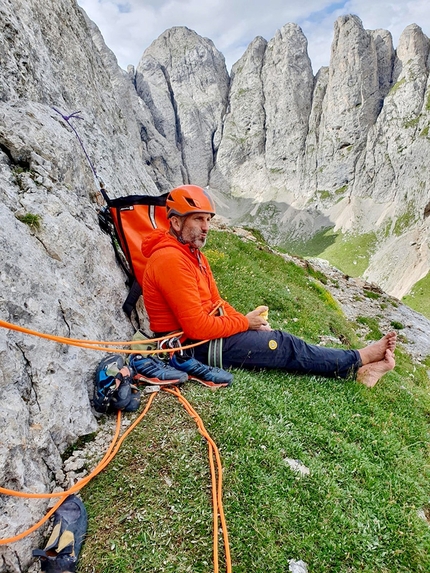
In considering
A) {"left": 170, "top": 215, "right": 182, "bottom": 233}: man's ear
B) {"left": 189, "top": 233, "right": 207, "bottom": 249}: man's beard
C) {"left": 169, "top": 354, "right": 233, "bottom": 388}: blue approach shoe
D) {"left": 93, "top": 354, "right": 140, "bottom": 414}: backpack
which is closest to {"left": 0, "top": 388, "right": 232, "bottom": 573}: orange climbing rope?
{"left": 93, "top": 354, "right": 140, "bottom": 414}: backpack

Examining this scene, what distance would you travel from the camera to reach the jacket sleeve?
7086 millimetres

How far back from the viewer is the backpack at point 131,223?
938 cm

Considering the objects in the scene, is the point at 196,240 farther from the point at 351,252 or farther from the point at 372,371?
the point at 351,252

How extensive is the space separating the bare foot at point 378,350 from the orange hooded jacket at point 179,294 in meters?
3.11

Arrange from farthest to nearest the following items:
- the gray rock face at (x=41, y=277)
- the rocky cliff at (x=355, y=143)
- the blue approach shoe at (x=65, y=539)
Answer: the rocky cliff at (x=355, y=143), the gray rock face at (x=41, y=277), the blue approach shoe at (x=65, y=539)

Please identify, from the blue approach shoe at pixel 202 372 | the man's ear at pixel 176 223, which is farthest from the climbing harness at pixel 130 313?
the man's ear at pixel 176 223

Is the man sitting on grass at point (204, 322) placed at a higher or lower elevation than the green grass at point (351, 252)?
higher

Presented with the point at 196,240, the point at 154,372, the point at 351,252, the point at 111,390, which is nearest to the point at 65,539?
the point at 111,390

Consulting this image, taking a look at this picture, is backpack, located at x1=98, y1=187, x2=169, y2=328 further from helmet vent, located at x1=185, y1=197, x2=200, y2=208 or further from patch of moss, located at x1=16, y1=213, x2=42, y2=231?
patch of moss, located at x1=16, y1=213, x2=42, y2=231

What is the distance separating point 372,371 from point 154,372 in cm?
543

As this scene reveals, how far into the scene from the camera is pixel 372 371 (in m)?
8.45

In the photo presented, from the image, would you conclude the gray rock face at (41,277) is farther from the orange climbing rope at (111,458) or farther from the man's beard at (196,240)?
the man's beard at (196,240)

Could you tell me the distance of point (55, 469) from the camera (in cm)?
501

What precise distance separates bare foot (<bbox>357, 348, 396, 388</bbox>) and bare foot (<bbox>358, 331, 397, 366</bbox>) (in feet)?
0.42
